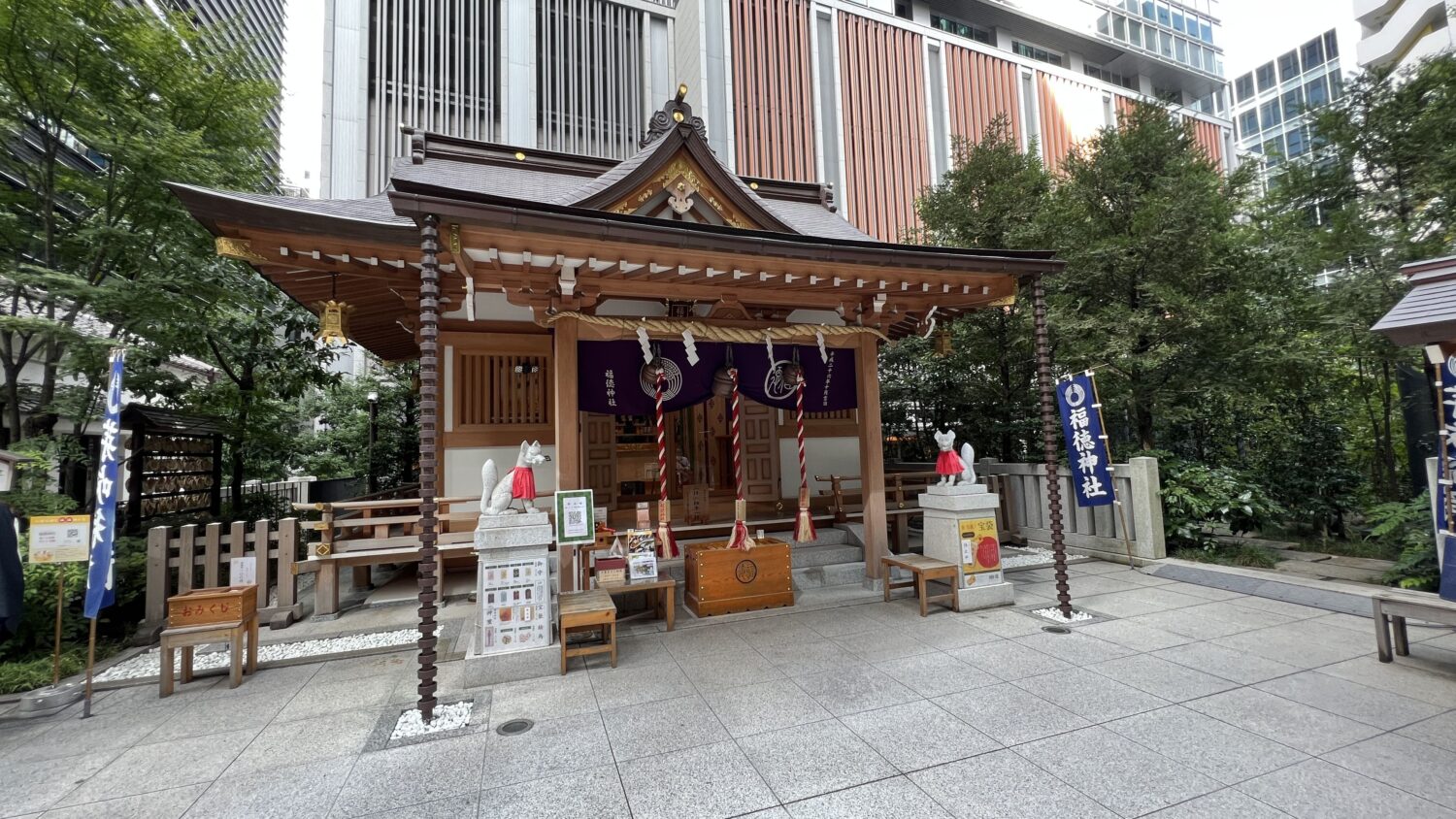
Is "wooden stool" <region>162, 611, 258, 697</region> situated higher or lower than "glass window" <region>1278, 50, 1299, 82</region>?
lower

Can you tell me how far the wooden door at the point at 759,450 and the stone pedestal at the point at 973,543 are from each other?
328 cm

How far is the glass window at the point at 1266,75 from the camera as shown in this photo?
4116 cm

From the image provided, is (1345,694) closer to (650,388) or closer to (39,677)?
(650,388)

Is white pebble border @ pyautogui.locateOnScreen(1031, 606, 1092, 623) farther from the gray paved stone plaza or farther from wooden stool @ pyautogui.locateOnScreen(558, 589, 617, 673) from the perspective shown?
wooden stool @ pyautogui.locateOnScreen(558, 589, 617, 673)

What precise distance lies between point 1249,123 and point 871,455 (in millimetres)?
56655

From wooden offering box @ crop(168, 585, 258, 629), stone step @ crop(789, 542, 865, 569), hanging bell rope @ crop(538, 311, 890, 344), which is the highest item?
hanging bell rope @ crop(538, 311, 890, 344)

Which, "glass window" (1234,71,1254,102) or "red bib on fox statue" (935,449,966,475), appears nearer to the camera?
"red bib on fox statue" (935,449,966,475)

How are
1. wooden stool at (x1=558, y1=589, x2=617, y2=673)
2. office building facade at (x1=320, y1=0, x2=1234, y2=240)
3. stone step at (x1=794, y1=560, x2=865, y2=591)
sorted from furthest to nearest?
office building facade at (x1=320, y1=0, x2=1234, y2=240) < stone step at (x1=794, y1=560, x2=865, y2=591) < wooden stool at (x1=558, y1=589, x2=617, y2=673)

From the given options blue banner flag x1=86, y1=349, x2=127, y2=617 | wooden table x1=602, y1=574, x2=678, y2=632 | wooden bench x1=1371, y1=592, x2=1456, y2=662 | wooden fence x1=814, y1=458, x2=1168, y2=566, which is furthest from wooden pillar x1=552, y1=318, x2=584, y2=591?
wooden bench x1=1371, y1=592, x2=1456, y2=662

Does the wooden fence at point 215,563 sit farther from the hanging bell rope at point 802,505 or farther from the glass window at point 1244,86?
the glass window at point 1244,86

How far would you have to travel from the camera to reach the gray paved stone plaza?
9.70ft

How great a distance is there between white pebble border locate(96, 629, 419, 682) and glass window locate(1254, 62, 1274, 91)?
62.3 meters

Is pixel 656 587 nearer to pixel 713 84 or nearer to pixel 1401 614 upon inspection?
pixel 1401 614

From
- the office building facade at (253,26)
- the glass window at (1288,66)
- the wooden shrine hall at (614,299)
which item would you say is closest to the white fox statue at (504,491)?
the wooden shrine hall at (614,299)
